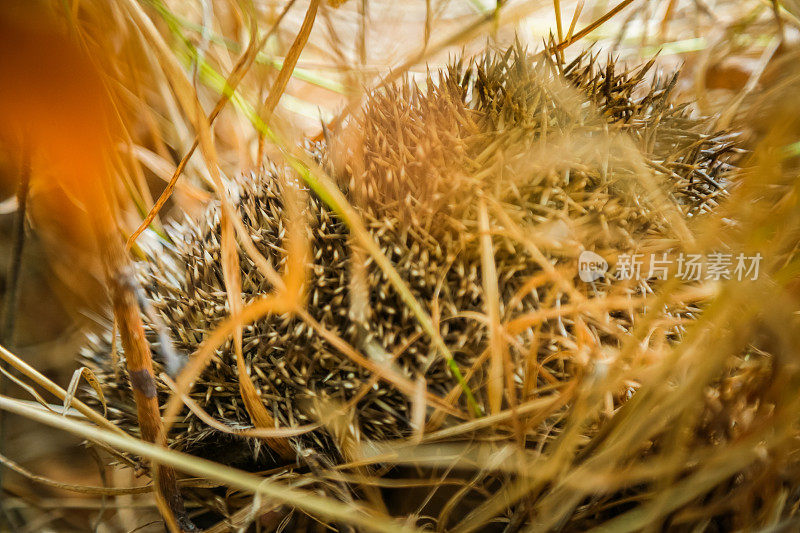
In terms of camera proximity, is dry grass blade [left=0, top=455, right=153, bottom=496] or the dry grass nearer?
the dry grass

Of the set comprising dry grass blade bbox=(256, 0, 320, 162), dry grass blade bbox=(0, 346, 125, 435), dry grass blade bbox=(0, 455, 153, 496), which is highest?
dry grass blade bbox=(256, 0, 320, 162)

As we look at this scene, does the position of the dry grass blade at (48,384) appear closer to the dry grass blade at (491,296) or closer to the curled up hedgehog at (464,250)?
the curled up hedgehog at (464,250)

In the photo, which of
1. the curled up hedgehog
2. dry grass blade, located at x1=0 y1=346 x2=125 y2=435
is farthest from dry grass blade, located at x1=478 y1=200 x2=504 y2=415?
dry grass blade, located at x1=0 y1=346 x2=125 y2=435

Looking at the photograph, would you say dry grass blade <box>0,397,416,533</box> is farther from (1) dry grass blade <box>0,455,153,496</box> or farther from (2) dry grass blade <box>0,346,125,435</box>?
(1) dry grass blade <box>0,455,153,496</box>

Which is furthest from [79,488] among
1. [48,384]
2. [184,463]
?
[184,463]

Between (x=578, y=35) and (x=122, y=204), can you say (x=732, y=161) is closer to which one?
(x=578, y=35)

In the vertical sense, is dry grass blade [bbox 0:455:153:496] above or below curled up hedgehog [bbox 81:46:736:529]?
below

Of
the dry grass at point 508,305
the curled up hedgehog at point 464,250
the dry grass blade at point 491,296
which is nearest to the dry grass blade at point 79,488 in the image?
the dry grass at point 508,305

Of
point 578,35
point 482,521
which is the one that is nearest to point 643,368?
point 482,521
